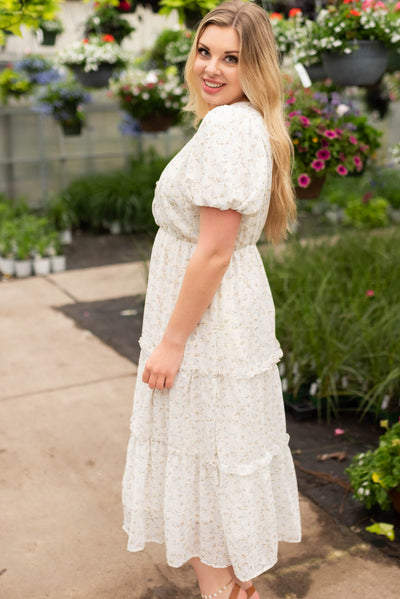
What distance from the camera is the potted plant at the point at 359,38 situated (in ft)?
12.7

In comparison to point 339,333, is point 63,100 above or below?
above

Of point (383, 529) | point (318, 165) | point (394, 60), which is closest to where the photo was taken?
point (383, 529)

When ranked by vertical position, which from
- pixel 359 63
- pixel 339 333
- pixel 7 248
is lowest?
pixel 7 248

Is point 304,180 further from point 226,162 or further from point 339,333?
point 226,162

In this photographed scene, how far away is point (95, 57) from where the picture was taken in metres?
5.90

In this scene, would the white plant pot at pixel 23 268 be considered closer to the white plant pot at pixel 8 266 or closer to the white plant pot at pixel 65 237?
the white plant pot at pixel 8 266

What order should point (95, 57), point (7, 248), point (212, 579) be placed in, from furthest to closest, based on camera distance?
point (7, 248)
point (95, 57)
point (212, 579)

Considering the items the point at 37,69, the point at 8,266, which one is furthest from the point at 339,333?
the point at 37,69

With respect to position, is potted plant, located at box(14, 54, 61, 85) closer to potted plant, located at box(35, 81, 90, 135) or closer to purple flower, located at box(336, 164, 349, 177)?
potted plant, located at box(35, 81, 90, 135)

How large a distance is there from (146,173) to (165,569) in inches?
271

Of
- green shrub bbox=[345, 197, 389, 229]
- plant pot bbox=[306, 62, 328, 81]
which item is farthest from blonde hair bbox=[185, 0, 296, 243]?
green shrub bbox=[345, 197, 389, 229]

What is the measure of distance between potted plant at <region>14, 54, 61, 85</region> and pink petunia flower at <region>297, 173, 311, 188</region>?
4.75 m

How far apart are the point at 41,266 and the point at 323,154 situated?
3536mm

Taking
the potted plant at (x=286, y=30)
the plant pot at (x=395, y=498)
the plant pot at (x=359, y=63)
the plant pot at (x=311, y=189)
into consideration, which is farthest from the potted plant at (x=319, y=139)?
the plant pot at (x=395, y=498)
